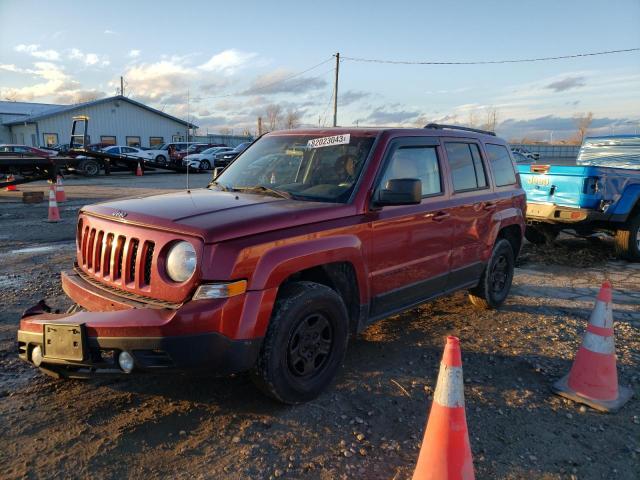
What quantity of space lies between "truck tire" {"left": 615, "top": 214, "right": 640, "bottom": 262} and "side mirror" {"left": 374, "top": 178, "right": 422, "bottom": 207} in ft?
19.3

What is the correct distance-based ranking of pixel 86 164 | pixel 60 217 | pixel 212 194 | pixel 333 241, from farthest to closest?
1. pixel 86 164
2. pixel 60 217
3. pixel 212 194
4. pixel 333 241

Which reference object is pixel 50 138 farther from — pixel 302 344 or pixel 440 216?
pixel 302 344

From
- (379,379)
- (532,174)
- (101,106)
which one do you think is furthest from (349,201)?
(101,106)

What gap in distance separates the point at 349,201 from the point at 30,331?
2.22m

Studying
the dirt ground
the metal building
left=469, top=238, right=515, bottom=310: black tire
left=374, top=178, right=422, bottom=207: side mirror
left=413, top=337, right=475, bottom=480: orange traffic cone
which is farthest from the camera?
the metal building

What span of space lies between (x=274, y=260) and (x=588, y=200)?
6505 mm

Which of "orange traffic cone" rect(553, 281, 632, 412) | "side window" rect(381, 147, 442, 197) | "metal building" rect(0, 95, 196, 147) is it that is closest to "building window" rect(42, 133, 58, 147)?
"metal building" rect(0, 95, 196, 147)

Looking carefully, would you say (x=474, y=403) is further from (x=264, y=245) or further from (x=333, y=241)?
(x=264, y=245)

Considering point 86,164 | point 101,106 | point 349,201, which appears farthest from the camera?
point 101,106

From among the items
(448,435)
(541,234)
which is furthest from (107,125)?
(448,435)

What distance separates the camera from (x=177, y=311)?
273cm

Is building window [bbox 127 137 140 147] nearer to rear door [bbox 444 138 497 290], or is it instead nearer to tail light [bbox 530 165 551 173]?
tail light [bbox 530 165 551 173]

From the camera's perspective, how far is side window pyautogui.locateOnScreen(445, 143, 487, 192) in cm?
460

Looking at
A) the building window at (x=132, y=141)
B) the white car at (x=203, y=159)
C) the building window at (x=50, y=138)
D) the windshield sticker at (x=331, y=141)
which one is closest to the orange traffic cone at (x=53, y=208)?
the windshield sticker at (x=331, y=141)
